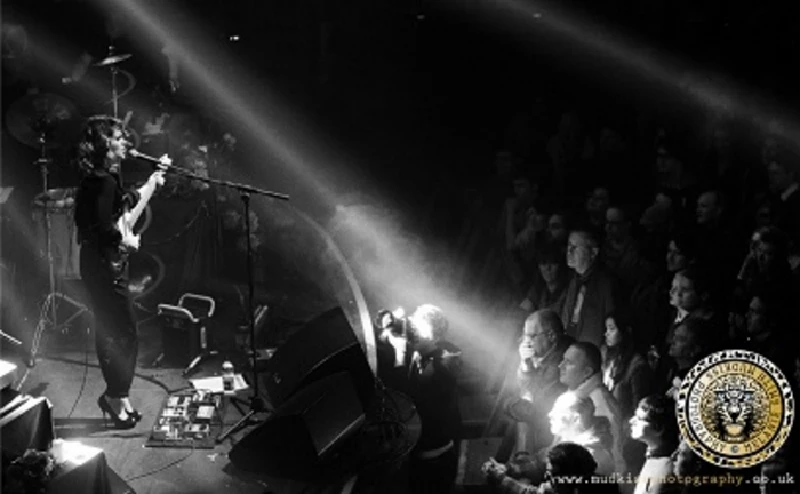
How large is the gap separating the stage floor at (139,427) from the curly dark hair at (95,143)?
2081mm

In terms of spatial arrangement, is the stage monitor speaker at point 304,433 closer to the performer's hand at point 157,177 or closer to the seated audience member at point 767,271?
the performer's hand at point 157,177

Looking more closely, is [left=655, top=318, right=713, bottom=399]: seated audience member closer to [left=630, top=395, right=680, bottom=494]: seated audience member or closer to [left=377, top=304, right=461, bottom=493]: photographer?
[left=630, top=395, right=680, bottom=494]: seated audience member

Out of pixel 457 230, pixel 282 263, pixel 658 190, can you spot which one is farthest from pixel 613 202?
pixel 282 263

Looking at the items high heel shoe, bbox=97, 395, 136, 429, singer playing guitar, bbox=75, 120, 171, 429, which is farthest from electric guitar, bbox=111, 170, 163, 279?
high heel shoe, bbox=97, 395, 136, 429

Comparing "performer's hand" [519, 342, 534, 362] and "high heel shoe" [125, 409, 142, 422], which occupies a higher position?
"performer's hand" [519, 342, 534, 362]

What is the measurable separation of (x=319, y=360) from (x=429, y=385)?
1.24 meters

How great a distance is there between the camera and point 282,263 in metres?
10.3

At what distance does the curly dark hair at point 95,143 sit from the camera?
631 centimetres

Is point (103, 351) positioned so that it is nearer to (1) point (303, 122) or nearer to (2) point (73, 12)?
(1) point (303, 122)

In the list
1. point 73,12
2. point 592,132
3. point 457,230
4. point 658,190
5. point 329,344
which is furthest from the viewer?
point 73,12

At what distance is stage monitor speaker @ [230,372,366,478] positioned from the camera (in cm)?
609

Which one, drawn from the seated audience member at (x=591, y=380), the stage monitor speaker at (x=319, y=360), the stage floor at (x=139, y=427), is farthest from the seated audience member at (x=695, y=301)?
the stage floor at (x=139, y=427)

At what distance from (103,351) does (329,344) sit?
1.78 meters

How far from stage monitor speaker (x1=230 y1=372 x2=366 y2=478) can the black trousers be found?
1139mm
